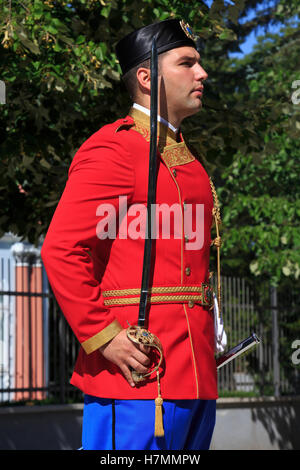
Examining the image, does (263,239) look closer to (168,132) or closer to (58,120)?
(58,120)

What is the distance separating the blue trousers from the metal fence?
19.2 feet

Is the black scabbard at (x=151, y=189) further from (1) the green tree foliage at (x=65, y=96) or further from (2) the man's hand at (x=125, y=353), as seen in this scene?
(1) the green tree foliage at (x=65, y=96)

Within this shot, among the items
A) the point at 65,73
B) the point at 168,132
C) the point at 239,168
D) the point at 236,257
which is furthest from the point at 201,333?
the point at 236,257

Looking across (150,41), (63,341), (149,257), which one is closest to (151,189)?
(149,257)

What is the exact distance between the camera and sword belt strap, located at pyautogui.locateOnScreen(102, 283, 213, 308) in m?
2.82

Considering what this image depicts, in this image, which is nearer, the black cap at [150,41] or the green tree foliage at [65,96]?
the black cap at [150,41]

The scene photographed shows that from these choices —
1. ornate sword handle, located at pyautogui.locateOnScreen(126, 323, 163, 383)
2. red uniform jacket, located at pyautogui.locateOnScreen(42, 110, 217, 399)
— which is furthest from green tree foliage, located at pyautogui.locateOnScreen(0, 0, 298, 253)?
ornate sword handle, located at pyautogui.locateOnScreen(126, 323, 163, 383)

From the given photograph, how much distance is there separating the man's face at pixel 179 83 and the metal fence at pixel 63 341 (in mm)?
5761

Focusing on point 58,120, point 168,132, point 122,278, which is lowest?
point 122,278

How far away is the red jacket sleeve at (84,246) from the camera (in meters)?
2.68

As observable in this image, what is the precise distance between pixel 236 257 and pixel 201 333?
42.6 feet

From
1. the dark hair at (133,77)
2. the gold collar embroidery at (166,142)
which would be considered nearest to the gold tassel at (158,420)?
the gold collar embroidery at (166,142)

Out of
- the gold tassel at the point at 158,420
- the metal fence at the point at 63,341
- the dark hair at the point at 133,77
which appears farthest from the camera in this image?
the metal fence at the point at 63,341

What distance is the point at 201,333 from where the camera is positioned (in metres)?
2.90
